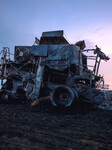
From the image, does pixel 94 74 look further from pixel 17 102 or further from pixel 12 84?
pixel 12 84

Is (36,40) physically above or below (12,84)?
above

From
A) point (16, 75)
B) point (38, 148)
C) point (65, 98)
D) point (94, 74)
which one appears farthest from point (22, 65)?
point (38, 148)

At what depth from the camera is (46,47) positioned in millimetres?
9844

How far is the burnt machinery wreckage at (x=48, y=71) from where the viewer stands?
8.18m

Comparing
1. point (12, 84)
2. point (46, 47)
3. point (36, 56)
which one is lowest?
point (12, 84)

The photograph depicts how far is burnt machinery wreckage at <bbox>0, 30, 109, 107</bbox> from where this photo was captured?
26.8 ft

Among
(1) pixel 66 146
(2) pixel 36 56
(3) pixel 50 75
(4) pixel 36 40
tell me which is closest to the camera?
(1) pixel 66 146

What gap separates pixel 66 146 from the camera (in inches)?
77.6

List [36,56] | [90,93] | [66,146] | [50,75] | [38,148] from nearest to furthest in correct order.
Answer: [38,148] < [66,146] < [90,93] < [50,75] < [36,56]

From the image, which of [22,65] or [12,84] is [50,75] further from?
[12,84]

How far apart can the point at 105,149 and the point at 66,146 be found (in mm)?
657

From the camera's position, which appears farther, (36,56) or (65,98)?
(36,56)

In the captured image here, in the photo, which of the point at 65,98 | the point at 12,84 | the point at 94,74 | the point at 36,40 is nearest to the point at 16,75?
the point at 12,84

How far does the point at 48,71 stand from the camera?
9.59 metres
